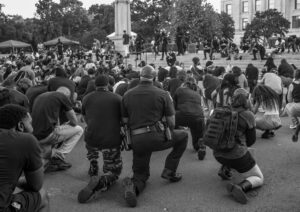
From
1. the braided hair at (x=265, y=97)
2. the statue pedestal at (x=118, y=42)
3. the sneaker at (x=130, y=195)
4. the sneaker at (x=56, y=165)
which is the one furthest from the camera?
the statue pedestal at (x=118, y=42)

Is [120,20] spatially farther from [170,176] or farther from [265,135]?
[170,176]

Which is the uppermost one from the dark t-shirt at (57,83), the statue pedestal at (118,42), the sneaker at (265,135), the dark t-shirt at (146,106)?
the statue pedestal at (118,42)

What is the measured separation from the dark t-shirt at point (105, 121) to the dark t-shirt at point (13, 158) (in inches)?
77.2

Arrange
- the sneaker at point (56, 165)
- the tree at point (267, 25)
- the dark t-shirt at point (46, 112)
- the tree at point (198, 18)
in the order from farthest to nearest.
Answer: the tree at point (267, 25) < the tree at point (198, 18) < the sneaker at point (56, 165) < the dark t-shirt at point (46, 112)

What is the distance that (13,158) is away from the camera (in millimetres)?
3791

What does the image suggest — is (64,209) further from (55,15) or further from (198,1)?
(55,15)

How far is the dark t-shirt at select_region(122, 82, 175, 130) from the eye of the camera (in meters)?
5.51

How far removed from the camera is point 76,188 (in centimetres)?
612

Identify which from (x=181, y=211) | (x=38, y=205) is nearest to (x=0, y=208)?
(x=38, y=205)

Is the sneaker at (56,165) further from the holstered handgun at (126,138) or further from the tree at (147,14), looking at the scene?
the tree at (147,14)

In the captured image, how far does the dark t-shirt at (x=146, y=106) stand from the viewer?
5512 millimetres

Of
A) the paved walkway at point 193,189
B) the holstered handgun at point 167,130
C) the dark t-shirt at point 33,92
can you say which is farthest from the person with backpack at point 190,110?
the dark t-shirt at point 33,92

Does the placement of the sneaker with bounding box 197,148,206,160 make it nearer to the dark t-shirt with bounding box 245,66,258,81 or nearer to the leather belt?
the leather belt

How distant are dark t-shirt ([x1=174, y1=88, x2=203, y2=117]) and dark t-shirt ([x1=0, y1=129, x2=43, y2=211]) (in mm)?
3982
